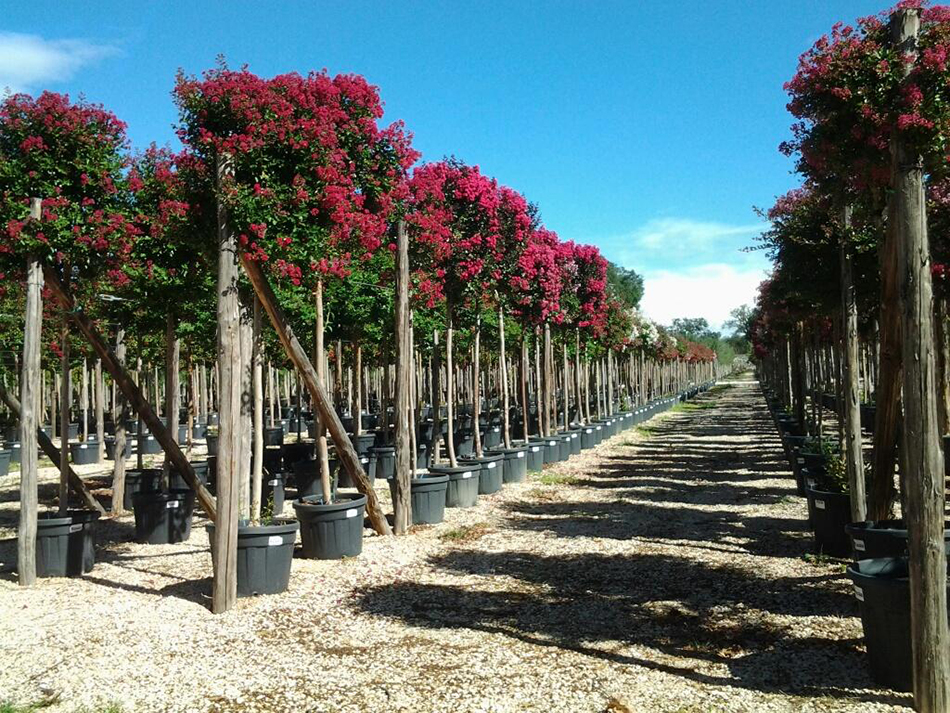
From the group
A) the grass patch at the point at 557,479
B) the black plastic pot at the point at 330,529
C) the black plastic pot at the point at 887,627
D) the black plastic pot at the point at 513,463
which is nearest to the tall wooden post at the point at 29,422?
the black plastic pot at the point at 330,529

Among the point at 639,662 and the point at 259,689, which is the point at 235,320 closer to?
the point at 259,689

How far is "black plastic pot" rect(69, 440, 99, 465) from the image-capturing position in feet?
56.6

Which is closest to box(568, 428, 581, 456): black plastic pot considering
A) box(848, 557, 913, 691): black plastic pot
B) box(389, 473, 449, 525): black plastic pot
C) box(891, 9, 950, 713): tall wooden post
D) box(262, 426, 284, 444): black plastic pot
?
box(262, 426, 284, 444): black plastic pot

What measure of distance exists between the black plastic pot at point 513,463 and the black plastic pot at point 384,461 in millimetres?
1793

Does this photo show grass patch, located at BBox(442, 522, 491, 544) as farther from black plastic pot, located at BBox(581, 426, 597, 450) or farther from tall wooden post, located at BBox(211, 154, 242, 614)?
black plastic pot, located at BBox(581, 426, 597, 450)

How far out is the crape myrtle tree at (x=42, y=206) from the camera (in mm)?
6684

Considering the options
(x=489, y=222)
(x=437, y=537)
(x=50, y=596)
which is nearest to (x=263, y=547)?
(x=50, y=596)

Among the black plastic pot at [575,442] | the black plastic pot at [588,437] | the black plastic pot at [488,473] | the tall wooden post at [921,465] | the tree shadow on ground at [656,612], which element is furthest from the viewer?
the black plastic pot at [588,437]

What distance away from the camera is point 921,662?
3.66 meters

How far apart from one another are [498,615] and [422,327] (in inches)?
426

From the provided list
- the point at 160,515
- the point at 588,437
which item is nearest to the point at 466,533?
the point at 160,515

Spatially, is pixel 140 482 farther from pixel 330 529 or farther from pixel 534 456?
pixel 534 456

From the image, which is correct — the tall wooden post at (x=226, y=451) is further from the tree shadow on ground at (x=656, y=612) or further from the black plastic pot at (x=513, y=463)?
the black plastic pot at (x=513, y=463)

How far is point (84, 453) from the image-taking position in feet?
57.0
